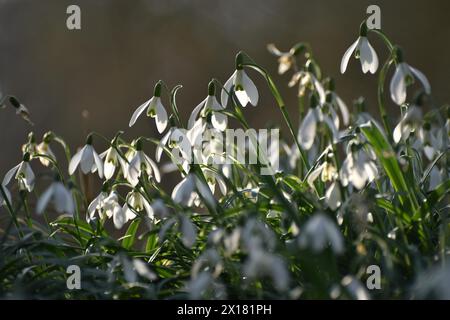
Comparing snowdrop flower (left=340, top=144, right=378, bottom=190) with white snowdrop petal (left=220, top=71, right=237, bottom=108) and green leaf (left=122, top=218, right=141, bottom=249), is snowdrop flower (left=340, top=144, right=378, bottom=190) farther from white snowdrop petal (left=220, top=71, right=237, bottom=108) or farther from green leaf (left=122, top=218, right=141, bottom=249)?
green leaf (left=122, top=218, right=141, bottom=249)

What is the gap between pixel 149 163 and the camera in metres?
1.91

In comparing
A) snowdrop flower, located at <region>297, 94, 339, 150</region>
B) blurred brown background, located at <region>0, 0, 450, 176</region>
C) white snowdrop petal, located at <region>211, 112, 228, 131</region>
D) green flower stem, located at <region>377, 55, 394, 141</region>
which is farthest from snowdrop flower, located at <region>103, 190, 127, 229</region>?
blurred brown background, located at <region>0, 0, 450, 176</region>

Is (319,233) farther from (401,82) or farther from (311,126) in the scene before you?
(401,82)

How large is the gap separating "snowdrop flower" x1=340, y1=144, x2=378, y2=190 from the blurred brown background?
14.1 feet

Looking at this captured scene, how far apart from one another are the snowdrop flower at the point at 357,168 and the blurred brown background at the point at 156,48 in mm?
4288

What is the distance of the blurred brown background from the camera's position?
19.3 feet

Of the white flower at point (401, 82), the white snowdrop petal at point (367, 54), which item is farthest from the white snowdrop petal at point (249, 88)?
the white flower at point (401, 82)

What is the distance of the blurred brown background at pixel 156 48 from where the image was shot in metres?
5.89

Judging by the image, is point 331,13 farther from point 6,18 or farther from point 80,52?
point 6,18

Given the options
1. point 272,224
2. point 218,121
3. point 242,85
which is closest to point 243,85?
point 242,85

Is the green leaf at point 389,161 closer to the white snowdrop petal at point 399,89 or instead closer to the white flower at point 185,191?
the white snowdrop petal at point 399,89

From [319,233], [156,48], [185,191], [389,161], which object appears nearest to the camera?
[319,233]

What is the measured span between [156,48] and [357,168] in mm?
5099

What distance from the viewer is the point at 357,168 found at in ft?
4.85
